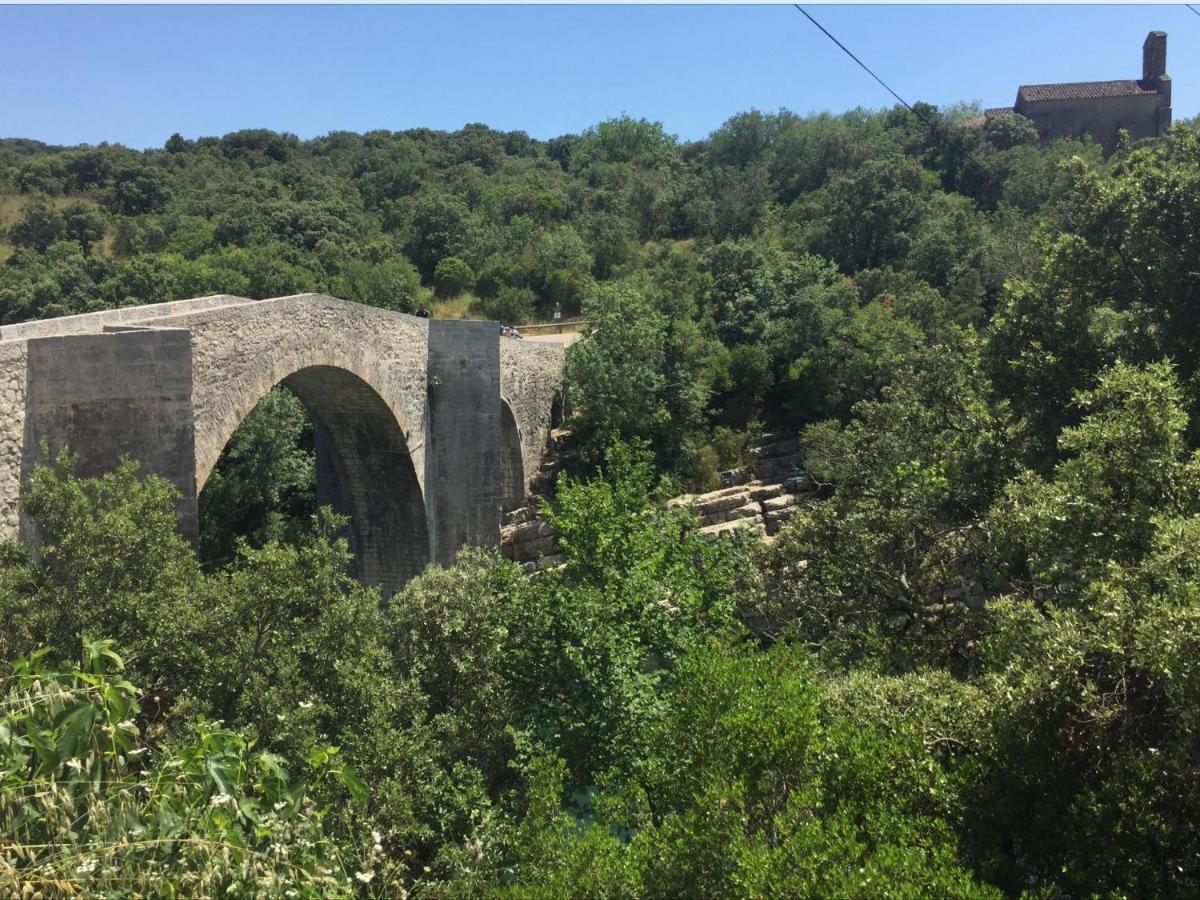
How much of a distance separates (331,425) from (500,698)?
861 centimetres

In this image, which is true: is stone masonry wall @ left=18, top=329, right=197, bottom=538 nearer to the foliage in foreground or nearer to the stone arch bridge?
the stone arch bridge

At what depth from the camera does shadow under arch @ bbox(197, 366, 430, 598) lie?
649 inches

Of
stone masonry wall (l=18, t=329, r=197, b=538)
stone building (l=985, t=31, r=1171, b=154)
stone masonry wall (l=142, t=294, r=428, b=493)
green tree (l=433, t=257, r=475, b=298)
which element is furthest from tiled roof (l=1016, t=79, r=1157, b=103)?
stone masonry wall (l=18, t=329, r=197, b=538)

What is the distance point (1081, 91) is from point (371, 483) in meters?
44.4

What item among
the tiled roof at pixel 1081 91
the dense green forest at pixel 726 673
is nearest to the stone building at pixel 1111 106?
the tiled roof at pixel 1081 91

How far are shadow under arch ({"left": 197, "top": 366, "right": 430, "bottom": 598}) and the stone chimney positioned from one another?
46.1 m

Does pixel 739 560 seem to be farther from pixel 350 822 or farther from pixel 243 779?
pixel 243 779

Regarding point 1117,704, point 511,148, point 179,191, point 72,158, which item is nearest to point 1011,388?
point 1117,704

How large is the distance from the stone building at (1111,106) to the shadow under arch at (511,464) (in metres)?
35.9

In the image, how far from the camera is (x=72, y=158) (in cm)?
4469

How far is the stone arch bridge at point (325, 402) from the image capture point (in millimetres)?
9680

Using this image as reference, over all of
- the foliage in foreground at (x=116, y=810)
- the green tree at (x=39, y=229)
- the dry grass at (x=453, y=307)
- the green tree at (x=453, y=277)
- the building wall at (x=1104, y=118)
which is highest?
the building wall at (x=1104, y=118)

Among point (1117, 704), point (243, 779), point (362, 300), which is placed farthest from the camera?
point (362, 300)

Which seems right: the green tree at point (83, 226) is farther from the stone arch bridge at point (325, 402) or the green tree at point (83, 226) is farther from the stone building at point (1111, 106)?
the stone building at point (1111, 106)
